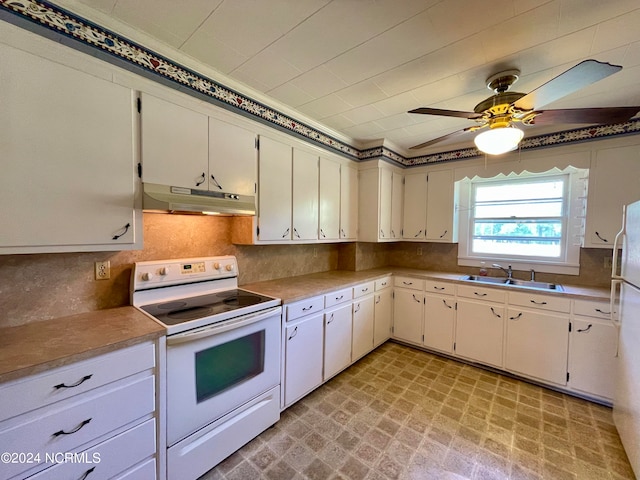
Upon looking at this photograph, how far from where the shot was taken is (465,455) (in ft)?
5.73

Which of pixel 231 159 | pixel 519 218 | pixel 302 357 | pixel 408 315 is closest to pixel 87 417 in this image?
pixel 302 357

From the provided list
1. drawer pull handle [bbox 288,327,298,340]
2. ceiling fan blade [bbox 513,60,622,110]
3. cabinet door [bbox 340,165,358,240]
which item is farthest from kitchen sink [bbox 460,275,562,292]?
drawer pull handle [bbox 288,327,298,340]

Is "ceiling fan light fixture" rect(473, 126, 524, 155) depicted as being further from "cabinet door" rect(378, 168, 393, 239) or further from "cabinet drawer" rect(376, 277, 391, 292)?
"cabinet drawer" rect(376, 277, 391, 292)

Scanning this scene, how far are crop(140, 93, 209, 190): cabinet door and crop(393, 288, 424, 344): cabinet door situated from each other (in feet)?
8.66

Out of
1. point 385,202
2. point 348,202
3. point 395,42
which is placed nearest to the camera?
point 395,42

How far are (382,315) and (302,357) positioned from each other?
4.65 feet

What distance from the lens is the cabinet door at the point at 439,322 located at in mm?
3014

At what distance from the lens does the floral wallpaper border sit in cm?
125

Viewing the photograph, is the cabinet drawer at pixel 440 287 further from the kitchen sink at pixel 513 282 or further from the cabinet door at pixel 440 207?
the cabinet door at pixel 440 207

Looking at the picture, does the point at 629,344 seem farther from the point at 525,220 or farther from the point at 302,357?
the point at 302,357

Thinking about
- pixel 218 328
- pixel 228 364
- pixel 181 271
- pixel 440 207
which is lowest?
pixel 228 364

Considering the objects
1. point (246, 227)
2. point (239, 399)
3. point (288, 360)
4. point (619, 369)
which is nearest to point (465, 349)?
point (619, 369)

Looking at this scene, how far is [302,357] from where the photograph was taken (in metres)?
2.22

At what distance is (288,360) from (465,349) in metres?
2.05
